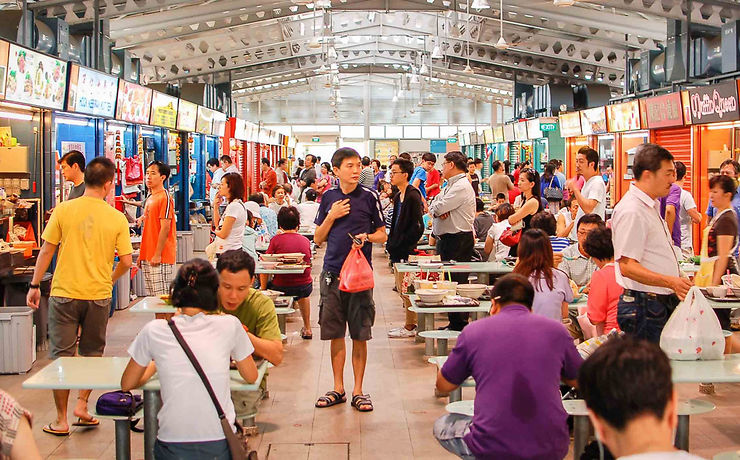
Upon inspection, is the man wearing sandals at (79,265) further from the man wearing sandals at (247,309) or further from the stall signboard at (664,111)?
the stall signboard at (664,111)

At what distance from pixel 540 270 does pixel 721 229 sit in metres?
2.85

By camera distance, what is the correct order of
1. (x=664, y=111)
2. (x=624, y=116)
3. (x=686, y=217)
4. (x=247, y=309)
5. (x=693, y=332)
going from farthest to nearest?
1. (x=624, y=116)
2. (x=664, y=111)
3. (x=686, y=217)
4. (x=247, y=309)
5. (x=693, y=332)

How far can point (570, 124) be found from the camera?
69.8ft

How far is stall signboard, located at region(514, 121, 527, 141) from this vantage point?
25908 millimetres

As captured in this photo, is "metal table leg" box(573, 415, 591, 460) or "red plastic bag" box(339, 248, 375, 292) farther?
"red plastic bag" box(339, 248, 375, 292)

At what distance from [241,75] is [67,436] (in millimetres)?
22855

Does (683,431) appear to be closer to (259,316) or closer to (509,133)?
(259,316)

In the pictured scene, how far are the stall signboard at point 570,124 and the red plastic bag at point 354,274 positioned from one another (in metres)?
14.9

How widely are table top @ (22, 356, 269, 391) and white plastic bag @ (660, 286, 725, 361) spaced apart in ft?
6.66

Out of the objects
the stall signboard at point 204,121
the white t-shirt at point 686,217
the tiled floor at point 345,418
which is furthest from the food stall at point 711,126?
the stall signboard at point 204,121

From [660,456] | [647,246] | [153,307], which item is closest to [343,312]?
[153,307]

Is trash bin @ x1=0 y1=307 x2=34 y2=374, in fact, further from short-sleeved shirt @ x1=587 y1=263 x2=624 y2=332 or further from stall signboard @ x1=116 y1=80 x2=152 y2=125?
stall signboard @ x1=116 y1=80 x2=152 y2=125

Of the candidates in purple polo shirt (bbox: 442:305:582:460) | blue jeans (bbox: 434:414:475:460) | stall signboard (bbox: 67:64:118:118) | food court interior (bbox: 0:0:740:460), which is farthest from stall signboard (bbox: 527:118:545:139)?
purple polo shirt (bbox: 442:305:582:460)

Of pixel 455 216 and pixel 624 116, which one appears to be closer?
pixel 455 216
